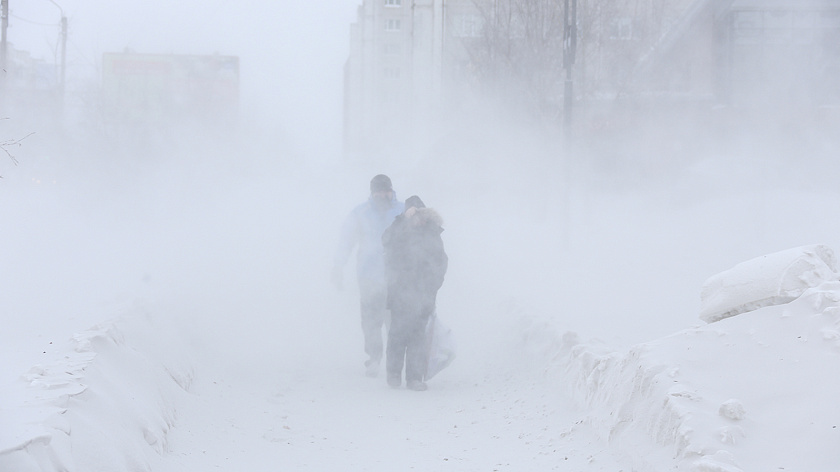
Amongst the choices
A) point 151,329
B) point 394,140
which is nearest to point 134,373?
point 151,329

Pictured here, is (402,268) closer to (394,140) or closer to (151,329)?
(151,329)

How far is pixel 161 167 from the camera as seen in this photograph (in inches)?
1129

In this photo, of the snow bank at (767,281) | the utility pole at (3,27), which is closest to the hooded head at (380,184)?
the snow bank at (767,281)

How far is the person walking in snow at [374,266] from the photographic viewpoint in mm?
7707

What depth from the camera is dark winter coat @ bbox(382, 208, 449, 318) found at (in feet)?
23.5

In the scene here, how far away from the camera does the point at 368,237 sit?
308 inches

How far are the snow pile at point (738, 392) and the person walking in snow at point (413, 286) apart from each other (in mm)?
2113

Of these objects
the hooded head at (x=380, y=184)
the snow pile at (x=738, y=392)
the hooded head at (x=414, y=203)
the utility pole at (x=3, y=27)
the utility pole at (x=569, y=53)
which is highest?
the utility pole at (x=3, y=27)

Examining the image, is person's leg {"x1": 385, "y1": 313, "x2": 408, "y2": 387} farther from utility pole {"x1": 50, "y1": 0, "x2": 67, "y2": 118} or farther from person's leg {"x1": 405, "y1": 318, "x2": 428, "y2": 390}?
utility pole {"x1": 50, "y1": 0, "x2": 67, "y2": 118}

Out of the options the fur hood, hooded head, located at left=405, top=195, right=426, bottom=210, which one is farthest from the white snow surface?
hooded head, located at left=405, top=195, right=426, bottom=210

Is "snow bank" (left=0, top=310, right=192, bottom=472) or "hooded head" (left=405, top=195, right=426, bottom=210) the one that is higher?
"hooded head" (left=405, top=195, right=426, bottom=210)

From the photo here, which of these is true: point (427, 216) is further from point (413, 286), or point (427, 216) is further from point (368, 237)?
point (368, 237)

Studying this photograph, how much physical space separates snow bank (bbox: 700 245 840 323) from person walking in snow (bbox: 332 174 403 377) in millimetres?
3264

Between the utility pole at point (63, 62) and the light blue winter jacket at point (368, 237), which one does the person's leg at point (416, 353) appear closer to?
the light blue winter jacket at point (368, 237)
